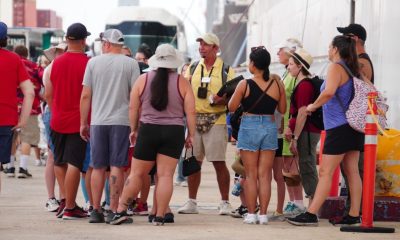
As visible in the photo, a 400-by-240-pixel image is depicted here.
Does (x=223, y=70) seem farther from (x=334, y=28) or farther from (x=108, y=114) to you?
(x=334, y=28)

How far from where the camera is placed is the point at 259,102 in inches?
481

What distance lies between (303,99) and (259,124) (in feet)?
1.66

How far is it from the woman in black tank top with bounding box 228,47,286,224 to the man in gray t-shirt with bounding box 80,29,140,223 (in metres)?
1.03

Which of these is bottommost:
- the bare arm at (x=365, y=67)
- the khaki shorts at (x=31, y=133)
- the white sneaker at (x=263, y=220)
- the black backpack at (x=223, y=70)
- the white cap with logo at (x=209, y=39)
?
the khaki shorts at (x=31, y=133)

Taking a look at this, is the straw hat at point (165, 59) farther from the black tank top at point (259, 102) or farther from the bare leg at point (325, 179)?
the bare leg at point (325, 179)


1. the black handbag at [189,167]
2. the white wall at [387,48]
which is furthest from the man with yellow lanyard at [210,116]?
the white wall at [387,48]

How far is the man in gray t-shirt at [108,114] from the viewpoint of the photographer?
39.5ft

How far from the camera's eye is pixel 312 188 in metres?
12.7

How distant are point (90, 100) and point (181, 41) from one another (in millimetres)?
35824

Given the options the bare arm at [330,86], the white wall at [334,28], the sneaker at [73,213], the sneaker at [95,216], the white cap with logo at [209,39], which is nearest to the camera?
the bare arm at [330,86]

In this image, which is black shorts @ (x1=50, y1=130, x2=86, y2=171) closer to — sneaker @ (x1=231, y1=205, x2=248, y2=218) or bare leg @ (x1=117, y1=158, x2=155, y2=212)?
bare leg @ (x1=117, y1=158, x2=155, y2=212)

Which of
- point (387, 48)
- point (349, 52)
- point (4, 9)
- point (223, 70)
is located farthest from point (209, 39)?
point (4, 9)

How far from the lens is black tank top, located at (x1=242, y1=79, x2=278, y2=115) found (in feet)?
40.1

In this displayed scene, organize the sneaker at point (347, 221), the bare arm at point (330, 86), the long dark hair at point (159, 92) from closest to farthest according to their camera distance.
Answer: the bare arm at point (330, 86), the long dark hair at point (159, 92), the sneaker at point (347, 221)
